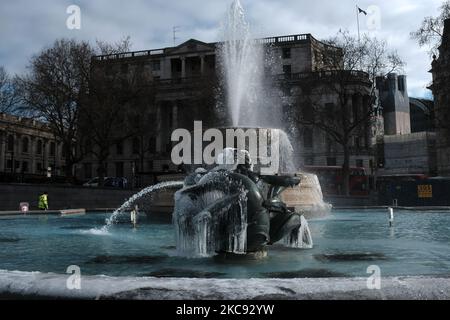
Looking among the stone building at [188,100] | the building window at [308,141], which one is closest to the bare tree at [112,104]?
the stone building at [188,100]

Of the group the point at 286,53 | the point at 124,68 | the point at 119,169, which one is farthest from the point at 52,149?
the point at 124,68

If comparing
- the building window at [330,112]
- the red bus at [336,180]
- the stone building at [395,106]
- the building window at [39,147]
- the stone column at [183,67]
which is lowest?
the red bus at [336,180]

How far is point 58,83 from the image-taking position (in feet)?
121

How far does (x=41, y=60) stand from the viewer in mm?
37000

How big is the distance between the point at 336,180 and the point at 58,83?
82.4 ft

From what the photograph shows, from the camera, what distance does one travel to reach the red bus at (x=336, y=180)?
42719mm

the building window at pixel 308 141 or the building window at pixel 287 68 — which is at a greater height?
the building window at pixel 287 68

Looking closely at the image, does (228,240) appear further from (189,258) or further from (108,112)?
(108,112)

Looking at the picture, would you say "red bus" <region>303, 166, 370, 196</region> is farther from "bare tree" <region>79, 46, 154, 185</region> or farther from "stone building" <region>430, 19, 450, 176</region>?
"bare tree" <region>79, 46, 154, 185</region>

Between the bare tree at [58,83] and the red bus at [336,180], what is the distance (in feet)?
65.7

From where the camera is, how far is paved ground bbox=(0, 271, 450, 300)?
10.00 ft

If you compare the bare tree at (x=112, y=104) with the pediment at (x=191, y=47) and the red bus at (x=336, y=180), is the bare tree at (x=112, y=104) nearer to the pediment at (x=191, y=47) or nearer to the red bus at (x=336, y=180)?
the red bus at (x=336, y=180)

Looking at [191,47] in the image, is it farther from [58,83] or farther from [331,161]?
[58,83]
